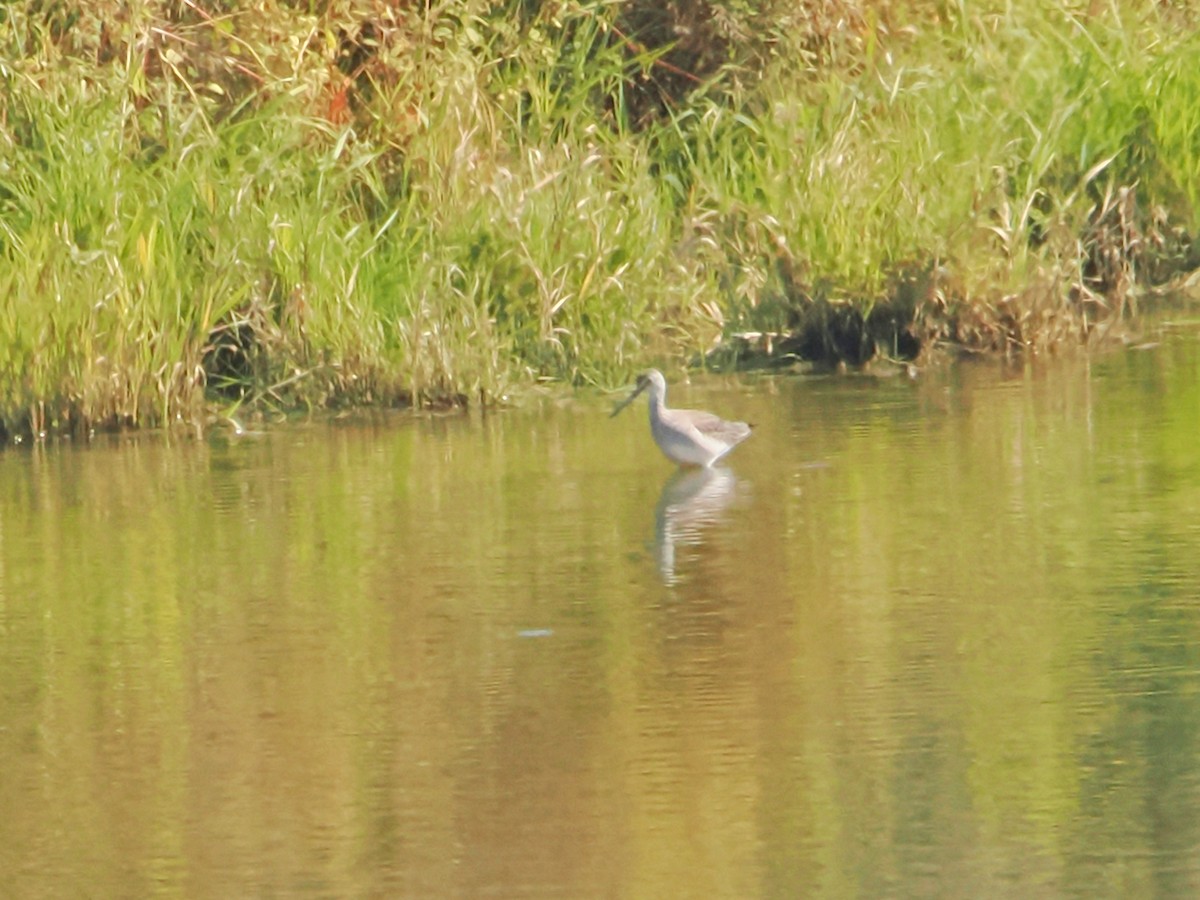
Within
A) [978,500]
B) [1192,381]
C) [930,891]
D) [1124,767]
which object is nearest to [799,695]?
[1124,767]

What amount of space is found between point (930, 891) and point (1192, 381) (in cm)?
663

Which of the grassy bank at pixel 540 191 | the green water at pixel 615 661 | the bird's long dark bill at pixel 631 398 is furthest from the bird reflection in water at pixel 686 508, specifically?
the grassy bank at pixel 540 191

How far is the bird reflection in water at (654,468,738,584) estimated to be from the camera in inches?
338

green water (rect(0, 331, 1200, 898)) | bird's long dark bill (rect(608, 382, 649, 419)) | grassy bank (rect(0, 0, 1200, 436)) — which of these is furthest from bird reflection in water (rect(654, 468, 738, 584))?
grassy bank (rect(0, 0, 1200, 436))

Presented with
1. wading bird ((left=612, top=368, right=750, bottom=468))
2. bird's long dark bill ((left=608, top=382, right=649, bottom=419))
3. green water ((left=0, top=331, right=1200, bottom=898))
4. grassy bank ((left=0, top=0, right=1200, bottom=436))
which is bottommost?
green water ((left=0, top=331, right=1200, bottom=898))

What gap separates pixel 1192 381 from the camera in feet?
37.5

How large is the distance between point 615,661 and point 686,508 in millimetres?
2331

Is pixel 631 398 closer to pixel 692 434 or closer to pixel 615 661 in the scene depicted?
pixel 692 434

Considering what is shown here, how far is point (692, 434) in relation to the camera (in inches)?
394

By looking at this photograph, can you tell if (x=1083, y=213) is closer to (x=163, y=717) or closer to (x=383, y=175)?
(x=383, y=175)

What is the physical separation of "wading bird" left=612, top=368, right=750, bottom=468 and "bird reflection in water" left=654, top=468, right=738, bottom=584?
0.07 meters

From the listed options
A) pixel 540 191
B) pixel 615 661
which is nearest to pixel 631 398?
pixel 540 191

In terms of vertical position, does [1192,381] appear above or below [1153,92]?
below

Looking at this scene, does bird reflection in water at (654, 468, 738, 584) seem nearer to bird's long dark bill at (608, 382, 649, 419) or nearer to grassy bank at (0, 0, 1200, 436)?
bird's long dark bill at (608, 382, 649, 419)
